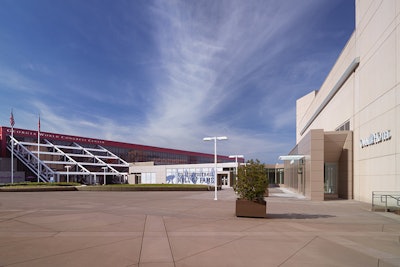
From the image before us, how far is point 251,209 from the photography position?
1283 cm

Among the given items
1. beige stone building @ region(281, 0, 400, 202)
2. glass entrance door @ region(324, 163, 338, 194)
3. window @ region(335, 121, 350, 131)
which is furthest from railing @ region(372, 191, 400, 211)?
glass entrance door @ region(324, 163, 338, 194)

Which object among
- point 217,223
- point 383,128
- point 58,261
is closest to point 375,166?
point 383,128

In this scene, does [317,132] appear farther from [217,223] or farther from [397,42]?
[217,223]

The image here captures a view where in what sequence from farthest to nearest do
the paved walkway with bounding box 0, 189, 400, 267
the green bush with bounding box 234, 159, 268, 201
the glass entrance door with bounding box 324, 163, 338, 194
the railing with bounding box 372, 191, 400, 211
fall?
the glass entrance door with bounding box 324, 163, 338, 194 → the railing with bounding box 372, 191, 400, 211 → the green bush with bounding box 234, 159, 268, 201 → the paved walkway with bounding box 0, 189, 400, 267

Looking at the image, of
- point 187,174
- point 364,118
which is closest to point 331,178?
point 364,118

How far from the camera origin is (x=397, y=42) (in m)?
17.4

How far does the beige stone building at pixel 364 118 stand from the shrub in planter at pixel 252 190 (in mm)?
9832

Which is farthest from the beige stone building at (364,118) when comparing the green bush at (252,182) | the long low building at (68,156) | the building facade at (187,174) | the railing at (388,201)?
the long low building at (68,156)

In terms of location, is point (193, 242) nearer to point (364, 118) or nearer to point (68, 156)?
point (364, 118)

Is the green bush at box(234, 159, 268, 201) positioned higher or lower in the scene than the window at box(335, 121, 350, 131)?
lower

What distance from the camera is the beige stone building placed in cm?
1802

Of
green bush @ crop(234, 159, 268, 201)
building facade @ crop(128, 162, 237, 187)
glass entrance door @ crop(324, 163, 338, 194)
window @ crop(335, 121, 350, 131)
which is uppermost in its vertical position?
window @ crop(335, 121, 350, 131)

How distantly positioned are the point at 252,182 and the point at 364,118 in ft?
48.3

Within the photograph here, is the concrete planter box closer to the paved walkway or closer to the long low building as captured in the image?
the paved walkway
